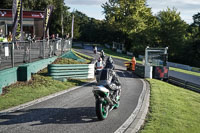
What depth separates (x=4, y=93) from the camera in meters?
10.3

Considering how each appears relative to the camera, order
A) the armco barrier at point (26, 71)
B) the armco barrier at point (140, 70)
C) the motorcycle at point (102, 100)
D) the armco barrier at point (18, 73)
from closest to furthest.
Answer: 1. the motorcycle at point (102, 100)
2. the armco barrier at point (18, 73)
3. the armco barrier at point (26, 71)
4. the armco barrier at point (140, 70)

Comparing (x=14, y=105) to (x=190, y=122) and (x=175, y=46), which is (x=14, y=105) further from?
(x=175, y=46)

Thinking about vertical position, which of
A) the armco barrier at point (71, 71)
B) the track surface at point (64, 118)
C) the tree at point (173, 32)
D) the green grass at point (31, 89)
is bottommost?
the track surface at point (64, 118)

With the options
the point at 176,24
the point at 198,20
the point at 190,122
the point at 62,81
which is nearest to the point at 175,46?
the point at 176,24

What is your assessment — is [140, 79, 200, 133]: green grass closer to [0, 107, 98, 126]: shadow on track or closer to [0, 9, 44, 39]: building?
[0, 107, 98, 126]: shadow on track

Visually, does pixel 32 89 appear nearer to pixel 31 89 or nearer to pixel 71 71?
pixel 31 89

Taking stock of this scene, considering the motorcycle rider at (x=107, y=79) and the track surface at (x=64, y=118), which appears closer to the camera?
the track surface at (x=64, y=118)

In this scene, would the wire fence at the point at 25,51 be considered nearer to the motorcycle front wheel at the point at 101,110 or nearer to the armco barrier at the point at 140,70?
the motorcycle front wheel at the point at 101,110

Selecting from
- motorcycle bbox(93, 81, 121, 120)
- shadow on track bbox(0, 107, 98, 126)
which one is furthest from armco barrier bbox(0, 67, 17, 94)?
motorcycle bbox(93, 81, 121, 120)

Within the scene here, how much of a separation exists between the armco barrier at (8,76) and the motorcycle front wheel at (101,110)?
197 inches

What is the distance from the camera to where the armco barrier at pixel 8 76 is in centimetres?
1053

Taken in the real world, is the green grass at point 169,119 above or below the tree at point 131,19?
below

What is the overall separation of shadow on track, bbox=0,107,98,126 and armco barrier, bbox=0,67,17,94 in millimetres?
2786

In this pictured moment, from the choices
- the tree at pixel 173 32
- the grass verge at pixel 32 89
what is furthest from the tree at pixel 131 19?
the grass verge at pixel 32 89
